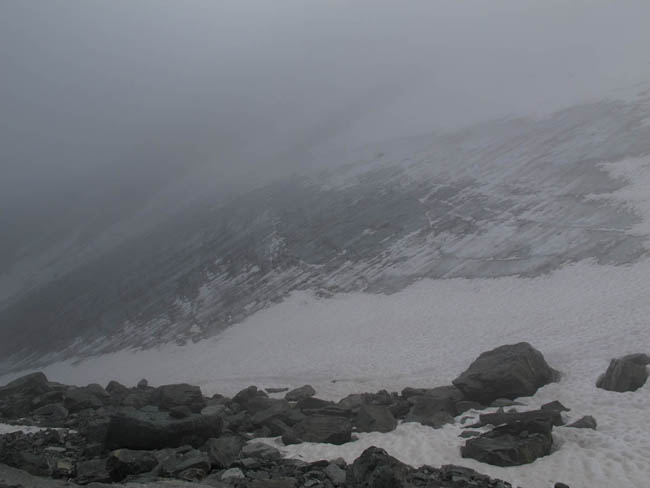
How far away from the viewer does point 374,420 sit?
45.9 feet

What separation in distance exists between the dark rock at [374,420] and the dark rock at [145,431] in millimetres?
4241

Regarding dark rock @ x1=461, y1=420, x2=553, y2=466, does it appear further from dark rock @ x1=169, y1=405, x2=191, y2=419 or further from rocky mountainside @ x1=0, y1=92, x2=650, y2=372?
rocky mountainside @ x1=0, y1=92, x2=650, y2=372

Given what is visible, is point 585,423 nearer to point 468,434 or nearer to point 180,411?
point 468,434

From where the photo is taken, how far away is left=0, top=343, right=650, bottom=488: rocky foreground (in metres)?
9.22

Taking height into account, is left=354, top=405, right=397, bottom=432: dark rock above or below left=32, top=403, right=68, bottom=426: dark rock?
below

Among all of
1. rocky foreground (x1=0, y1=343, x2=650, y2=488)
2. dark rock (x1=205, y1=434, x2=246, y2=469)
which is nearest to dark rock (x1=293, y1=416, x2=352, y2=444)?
rocky foreground (x1=0, y1=343, x2=650, y2=488)

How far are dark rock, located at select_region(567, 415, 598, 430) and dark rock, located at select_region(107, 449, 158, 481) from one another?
8.97 m

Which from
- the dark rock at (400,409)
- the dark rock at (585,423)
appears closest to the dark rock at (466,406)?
the dark rock at (400,409)

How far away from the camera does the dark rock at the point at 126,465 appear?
10211 mm

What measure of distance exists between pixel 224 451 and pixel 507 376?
844 centimetres

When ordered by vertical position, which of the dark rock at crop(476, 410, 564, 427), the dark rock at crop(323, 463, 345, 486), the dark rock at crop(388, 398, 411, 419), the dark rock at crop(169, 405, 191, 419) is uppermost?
the dark rock at crop(323, 463, 345, 486)

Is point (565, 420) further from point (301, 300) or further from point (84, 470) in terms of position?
point (301, 300)

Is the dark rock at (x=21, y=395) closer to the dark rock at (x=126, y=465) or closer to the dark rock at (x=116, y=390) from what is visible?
the dark rock at (x=116, y=390)

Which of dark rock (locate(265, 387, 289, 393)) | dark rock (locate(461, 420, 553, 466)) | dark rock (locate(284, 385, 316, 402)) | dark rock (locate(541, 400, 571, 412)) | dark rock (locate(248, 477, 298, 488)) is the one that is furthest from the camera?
dark rock (locate(265, 387, 289, 393))
